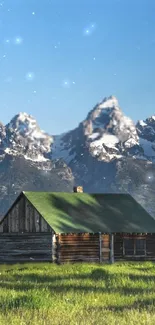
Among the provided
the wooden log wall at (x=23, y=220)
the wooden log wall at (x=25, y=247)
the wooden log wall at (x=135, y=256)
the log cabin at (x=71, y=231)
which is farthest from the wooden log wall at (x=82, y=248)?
the wooden log wall at (x=23, y=220)

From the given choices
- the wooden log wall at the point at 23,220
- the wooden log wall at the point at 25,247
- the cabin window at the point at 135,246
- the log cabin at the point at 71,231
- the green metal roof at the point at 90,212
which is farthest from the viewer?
the cabin window at the point at 135,246

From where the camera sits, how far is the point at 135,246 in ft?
157

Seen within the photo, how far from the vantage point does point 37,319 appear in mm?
9102

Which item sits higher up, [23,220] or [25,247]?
[23,220]

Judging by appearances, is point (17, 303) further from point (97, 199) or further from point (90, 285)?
point (97, 199)

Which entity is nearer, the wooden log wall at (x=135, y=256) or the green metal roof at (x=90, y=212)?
the green metal roof at (x=90, y=212)

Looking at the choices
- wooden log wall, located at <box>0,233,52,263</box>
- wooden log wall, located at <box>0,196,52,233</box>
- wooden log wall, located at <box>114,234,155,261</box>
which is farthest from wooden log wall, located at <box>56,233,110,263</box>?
wooden log wall, located at <box>0,196,52,233</box>

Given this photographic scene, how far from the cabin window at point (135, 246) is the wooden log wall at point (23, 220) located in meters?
7.56

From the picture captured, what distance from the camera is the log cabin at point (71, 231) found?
43.7m

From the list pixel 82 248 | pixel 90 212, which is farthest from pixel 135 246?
pixel 82 248

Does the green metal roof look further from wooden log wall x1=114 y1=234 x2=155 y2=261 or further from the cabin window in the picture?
the cabin window

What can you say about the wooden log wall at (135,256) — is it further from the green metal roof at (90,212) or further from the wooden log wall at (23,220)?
the wooden log wall at (23,220)

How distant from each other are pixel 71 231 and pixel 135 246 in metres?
7.14

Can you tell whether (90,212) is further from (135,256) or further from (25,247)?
(25,247)
